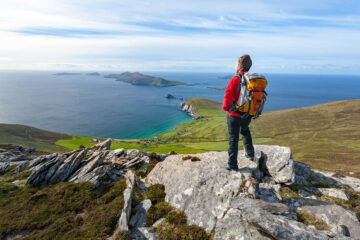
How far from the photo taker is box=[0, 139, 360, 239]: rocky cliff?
724cm

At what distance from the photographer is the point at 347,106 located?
563 ft

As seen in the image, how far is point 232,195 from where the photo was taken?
9.59m

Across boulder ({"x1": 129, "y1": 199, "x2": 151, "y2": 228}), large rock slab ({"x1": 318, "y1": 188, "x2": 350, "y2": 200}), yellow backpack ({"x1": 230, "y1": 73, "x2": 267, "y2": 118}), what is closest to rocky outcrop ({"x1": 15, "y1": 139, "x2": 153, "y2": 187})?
boulder ({"x1": 129, "y1": 199, "x2": 151, "y2": 228})

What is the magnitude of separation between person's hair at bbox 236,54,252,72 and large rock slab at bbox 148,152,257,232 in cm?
651

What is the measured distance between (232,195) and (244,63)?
25.1ft

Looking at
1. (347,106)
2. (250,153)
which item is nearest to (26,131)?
(250,153)

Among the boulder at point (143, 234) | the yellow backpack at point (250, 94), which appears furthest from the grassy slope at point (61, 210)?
the yellow backpack at point (250, 94)

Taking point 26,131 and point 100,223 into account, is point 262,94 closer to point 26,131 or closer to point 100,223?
point 100,223

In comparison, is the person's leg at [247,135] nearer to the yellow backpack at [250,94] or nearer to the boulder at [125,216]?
the yellow backpack at [250,94]

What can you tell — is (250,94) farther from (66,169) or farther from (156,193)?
(66,169)

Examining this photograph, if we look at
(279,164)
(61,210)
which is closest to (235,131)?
(279,164)

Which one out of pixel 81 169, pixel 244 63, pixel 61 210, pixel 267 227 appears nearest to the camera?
pixel 267 227

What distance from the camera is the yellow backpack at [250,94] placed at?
9.28m

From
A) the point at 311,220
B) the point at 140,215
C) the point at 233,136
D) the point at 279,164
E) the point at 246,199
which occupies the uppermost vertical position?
the point at 233,136
